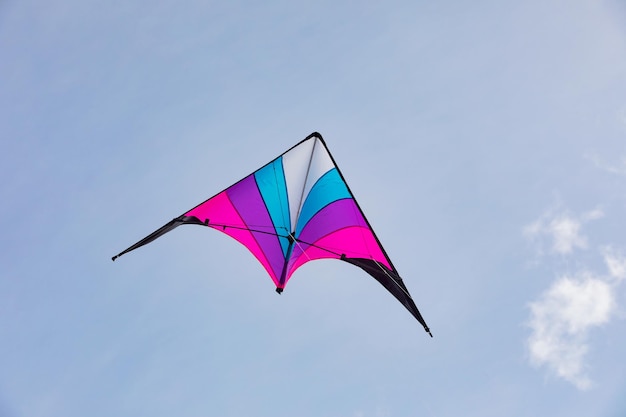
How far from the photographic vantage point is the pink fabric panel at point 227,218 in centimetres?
716

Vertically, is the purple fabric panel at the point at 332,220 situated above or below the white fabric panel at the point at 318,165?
below

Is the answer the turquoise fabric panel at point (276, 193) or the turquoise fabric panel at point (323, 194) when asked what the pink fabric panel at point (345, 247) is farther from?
the turquoise fabric panel at point (323, 194)

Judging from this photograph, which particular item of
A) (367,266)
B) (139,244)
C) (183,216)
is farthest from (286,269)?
(139,244)

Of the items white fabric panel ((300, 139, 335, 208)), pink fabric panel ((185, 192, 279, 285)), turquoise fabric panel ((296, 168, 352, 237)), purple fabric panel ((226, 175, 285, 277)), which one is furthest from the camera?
white fabric panel ((300, 139, 335, 208))

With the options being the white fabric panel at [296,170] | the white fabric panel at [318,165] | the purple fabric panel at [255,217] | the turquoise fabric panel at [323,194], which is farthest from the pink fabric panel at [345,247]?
the white fabric panel at [318,165]

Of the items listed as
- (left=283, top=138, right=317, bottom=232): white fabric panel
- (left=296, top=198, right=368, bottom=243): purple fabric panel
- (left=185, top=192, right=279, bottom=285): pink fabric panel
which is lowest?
(left=185, top=192, right=279, bottom=285): pink fabric panel

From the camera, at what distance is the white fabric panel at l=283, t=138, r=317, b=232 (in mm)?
7746

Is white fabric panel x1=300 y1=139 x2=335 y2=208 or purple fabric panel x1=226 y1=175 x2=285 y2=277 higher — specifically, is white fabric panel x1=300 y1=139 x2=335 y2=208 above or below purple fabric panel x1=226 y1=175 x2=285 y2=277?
above

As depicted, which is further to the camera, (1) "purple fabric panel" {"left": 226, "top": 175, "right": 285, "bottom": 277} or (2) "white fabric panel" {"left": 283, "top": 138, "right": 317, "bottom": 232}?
(2) "white fabric panel" {"left": 283, "top": 138, "right": 317, "bottom": 232}

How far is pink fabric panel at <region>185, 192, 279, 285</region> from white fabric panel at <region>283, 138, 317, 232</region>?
0.89m

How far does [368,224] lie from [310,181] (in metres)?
1.39

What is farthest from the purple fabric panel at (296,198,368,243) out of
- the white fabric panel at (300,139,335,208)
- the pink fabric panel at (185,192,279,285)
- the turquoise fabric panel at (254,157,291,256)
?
the pink fabric panel at (185,192,279,285)

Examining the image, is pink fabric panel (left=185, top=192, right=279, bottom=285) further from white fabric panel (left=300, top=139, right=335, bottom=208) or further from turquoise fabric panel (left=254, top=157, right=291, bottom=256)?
white fabric panel (left=300, top=139, right=335, bottom=208)

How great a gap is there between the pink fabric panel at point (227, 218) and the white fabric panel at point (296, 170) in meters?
0.89
